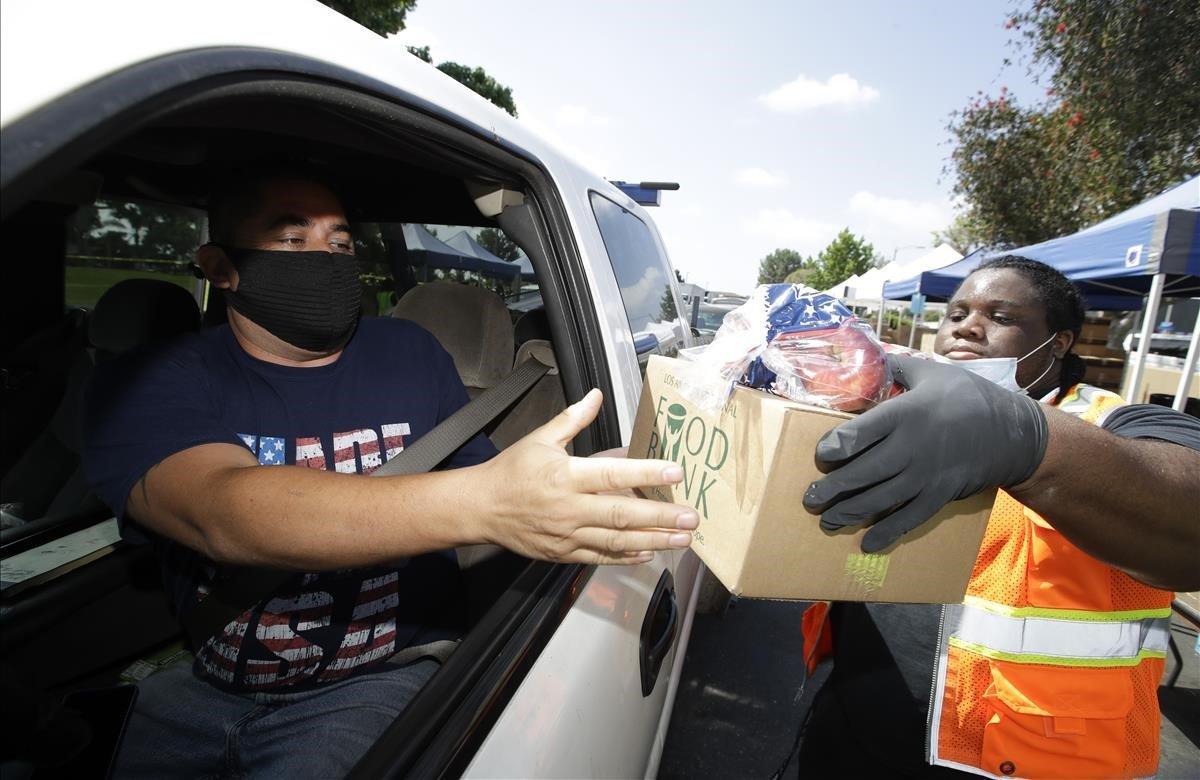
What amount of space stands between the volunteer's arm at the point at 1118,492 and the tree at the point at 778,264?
8968cm

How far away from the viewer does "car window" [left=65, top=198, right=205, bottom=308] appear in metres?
1.98

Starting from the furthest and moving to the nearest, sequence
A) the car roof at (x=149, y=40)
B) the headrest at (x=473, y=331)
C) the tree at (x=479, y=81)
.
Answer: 1. the tree at (x=479, y=81)
2. the headrest at (x=473, y=331)
3. the car roof at (x=149, y=40)

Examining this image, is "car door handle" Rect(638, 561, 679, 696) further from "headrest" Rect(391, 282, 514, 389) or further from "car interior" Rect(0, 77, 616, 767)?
"headrest" Rect(391, 282, 514, 389)

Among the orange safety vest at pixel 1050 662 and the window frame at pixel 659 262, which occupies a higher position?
the window frame at pixel 659 262

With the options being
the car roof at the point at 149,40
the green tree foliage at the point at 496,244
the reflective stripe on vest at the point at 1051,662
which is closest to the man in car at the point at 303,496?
the car roof at the point at 149,40

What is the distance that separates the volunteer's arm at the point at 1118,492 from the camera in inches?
40.3

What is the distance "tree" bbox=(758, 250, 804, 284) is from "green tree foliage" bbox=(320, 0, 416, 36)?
3078 inches

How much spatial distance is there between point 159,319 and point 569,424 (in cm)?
185

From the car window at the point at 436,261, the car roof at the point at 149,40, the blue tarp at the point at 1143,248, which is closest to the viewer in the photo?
the car roof at the point at 149,40

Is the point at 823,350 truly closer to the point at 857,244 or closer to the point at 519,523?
the point at 519,523

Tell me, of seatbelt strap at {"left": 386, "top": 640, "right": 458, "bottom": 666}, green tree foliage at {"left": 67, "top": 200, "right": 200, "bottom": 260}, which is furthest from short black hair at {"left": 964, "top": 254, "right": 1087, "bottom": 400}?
green tree foliage at {"left": 67, "top": 200, "right": 200, "bottom": 260}

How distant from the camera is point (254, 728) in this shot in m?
1.32

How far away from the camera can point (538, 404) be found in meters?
2.17

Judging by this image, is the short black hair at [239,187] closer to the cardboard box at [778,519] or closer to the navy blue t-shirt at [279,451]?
the navy blue t-shirt at [279,451]
